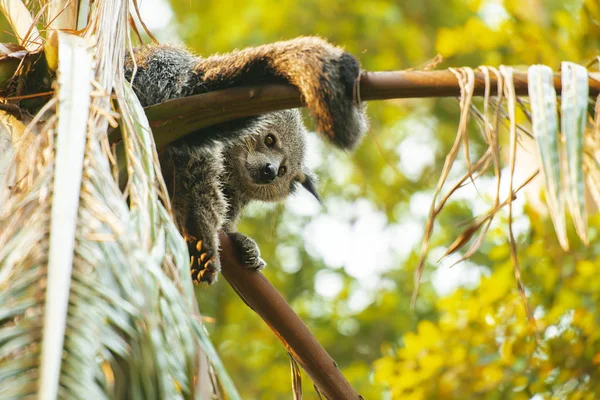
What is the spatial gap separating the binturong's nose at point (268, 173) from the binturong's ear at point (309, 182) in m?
0.67

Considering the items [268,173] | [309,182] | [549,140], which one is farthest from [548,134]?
[309,182]

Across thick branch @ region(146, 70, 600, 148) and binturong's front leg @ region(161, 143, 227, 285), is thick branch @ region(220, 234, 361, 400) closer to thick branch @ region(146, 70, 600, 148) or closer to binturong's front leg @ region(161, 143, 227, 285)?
binturong's front leg @ region(161, 143, 227, 285)

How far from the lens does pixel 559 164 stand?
64.1 inches

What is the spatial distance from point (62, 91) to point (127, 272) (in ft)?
1.54

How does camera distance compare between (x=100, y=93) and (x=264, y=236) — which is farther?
(x=264, y=236)

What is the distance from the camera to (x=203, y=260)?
9.84ft

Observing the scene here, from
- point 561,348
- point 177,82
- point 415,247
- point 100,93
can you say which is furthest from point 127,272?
point 415,247

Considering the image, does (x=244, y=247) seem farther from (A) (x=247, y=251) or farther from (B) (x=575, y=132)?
(B) (x=575, y=132)

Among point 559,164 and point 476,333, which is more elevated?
point 476,333

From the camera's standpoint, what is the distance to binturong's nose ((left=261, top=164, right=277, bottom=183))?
143 inches

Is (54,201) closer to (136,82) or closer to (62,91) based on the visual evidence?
(62,91)

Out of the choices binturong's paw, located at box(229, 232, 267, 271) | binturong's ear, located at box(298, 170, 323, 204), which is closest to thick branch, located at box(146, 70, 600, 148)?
binturong's paw, located at box(229, 232, 267, 271)

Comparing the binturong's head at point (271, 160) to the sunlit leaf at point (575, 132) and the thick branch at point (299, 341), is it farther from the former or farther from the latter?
the sunlit leaf at point (575, 132)

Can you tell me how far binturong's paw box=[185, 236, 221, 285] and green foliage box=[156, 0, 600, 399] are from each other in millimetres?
685
